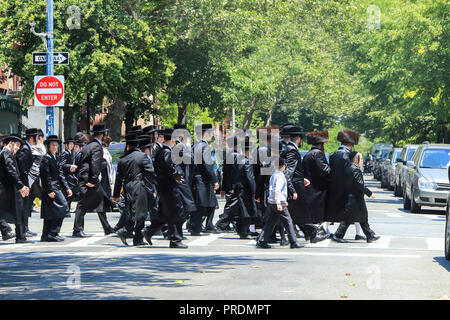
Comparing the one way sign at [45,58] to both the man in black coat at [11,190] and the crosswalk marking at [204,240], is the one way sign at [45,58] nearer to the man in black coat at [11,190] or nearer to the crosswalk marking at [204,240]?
the man in black coat at [11,190]

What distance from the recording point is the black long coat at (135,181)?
15.2 metres

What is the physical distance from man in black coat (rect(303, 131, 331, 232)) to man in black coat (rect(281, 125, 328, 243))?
169 millimetres

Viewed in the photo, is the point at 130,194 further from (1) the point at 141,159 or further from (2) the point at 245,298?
(2) the point at 245,298

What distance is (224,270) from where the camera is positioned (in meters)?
12.1

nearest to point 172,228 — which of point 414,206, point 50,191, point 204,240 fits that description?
point 204,240

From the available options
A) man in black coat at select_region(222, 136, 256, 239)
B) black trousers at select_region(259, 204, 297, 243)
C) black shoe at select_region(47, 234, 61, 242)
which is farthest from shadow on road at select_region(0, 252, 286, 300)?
man in black coat at select_region(222, 136, 256, 239)

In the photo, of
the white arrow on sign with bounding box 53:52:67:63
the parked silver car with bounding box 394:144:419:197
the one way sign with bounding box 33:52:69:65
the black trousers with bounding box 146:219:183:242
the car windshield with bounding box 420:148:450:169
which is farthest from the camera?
the parked silver car with bounding box 394:144:419:197

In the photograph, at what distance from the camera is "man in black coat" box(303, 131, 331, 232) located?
52.5 ft

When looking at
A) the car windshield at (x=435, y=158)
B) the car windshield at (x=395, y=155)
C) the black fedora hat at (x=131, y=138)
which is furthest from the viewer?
the car windshield at (x=395, y=155)

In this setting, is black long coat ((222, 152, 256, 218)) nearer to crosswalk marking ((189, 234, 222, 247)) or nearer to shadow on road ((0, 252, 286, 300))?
crosswalk marking ((189, 234, 222, 247))

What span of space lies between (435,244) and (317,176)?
7.36ft

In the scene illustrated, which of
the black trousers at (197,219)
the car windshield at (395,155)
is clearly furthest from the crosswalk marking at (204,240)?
the car windshield at (395,155)

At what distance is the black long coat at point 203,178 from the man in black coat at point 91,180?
5.48ft

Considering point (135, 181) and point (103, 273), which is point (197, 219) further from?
point (103, 273)
